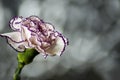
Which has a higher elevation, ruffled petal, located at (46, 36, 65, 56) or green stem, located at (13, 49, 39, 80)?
ruffled petal, located at (46, 36, 65, 56)

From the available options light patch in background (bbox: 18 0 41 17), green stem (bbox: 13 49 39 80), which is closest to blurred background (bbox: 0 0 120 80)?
light patch in background (bbox: 18 0 41 17)

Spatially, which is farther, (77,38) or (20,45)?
(77,38)

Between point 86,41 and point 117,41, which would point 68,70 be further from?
point 117,41

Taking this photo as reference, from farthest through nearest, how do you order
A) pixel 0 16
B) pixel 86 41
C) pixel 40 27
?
pixel 86 41 < pixel 0 16 < pixel 40 27

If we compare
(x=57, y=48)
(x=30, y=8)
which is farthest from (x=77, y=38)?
(x=57, y=48)

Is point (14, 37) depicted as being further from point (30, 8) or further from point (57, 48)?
point (30, 8)

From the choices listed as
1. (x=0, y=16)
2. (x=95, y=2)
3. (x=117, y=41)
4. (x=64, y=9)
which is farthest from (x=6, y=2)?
(x=117, y=41)

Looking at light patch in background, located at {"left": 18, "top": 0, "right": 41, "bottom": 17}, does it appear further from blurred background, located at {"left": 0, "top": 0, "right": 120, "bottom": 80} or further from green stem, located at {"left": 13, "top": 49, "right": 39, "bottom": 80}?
green stem, located at {"left": 13, "top": 49, "right": 39, "bottom": 80}

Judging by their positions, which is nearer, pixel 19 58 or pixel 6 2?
pixel 19 58
